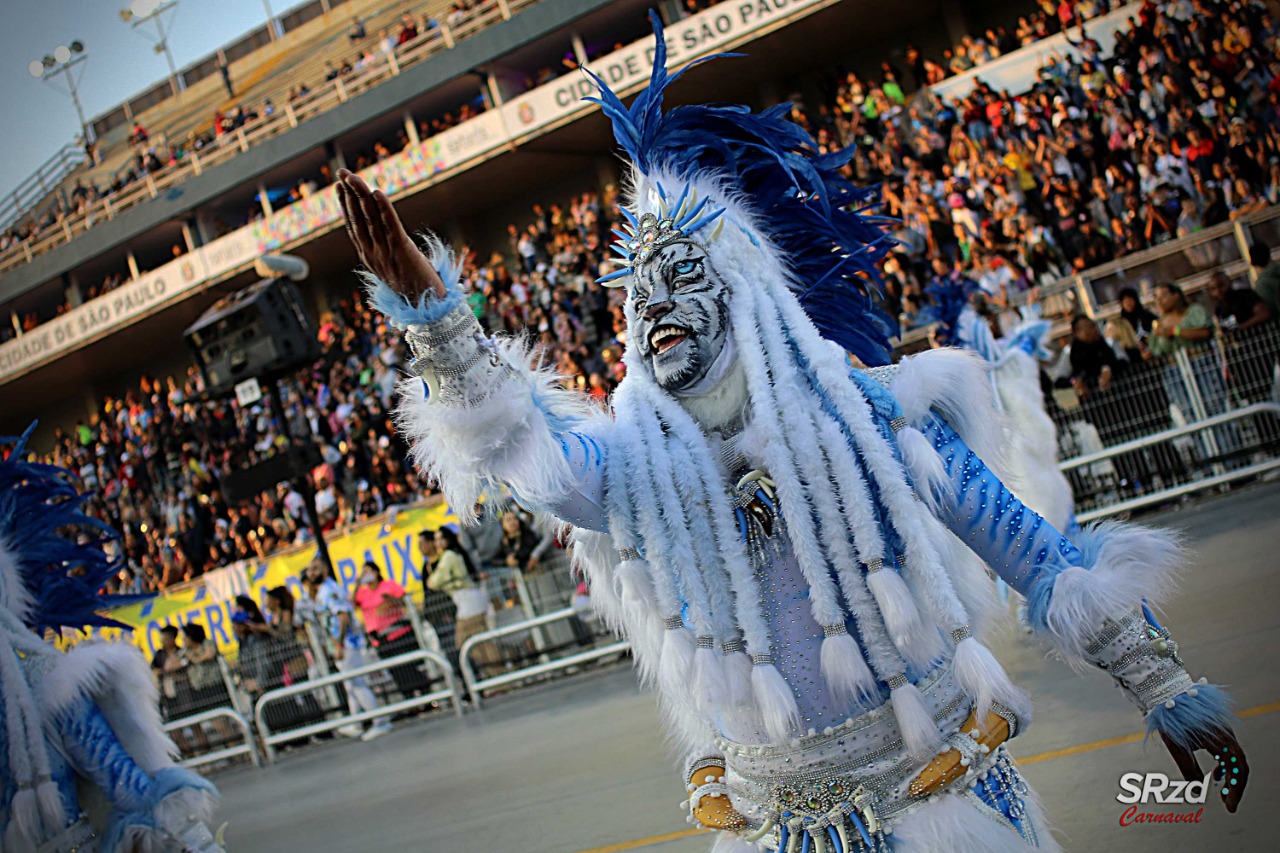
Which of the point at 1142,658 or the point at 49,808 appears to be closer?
the point at 1142,658

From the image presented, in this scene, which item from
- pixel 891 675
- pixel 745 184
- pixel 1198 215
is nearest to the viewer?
pixel 891 675

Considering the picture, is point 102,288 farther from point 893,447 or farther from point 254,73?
point 893,447

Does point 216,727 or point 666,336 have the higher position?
point 666,336

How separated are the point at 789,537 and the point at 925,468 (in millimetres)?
323

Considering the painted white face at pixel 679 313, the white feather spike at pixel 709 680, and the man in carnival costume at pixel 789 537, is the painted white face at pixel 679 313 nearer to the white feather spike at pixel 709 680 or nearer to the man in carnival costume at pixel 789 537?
the man in carnival costume at pixel 789 537

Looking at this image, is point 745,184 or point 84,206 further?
point 84,206

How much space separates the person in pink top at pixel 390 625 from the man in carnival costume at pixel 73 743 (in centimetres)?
632

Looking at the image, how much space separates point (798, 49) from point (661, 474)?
18.4 meters

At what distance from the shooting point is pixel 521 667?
1030 centimetres

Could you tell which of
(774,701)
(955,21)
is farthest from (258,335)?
(955,21)

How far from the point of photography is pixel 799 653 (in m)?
2.44

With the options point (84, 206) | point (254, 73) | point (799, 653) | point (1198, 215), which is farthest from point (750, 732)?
point (254, 73)

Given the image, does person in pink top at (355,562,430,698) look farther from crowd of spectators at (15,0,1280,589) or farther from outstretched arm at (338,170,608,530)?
outstretched arm at (338,170,608,530)

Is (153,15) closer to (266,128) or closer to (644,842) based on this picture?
(266,128)
